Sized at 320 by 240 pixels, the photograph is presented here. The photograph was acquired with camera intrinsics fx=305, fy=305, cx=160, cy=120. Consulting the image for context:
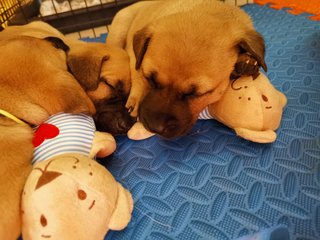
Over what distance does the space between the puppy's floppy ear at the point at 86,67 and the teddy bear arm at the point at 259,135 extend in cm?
82

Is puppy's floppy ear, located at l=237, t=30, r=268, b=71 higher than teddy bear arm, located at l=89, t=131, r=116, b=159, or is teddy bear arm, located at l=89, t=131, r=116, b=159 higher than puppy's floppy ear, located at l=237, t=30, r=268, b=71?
puppy's floppy ear, located at l=237, t=30, r=268, b=71

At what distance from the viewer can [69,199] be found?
1.01m

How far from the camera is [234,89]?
1.55 m

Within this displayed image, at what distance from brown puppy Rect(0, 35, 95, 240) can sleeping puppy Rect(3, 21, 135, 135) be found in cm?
10

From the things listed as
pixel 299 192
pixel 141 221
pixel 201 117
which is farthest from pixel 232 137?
pixel 141 221

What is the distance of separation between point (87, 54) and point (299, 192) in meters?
1.27

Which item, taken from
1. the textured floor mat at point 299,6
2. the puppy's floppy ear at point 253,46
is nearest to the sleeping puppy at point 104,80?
the puppy's floppy ear at point 253,46

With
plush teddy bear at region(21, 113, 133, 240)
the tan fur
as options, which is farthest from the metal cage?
plush teddy bear at region(21, 113, 133, 240)

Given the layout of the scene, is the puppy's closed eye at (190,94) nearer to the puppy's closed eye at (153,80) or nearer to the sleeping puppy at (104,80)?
the puppy's closed eye at (153,80)

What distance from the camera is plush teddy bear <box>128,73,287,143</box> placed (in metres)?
1.48

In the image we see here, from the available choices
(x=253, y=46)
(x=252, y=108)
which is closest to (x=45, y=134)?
(x=252, y=108)

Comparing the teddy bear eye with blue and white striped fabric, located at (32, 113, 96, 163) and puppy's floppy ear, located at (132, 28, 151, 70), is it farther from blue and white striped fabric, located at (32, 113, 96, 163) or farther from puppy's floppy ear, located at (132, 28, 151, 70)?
puppy's floppy ear, located at (132, 28, 151, 70)

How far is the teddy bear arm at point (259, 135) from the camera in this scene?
1.49 meters

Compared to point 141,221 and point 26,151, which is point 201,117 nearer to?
point 141,221
